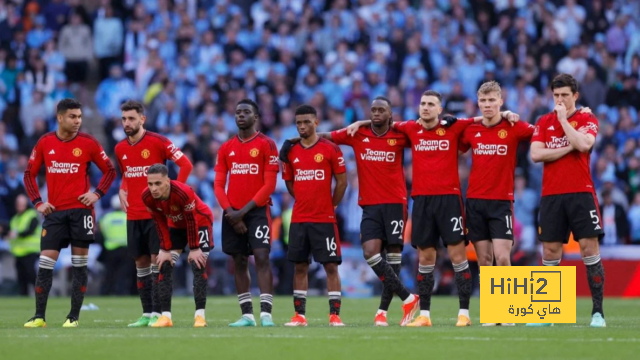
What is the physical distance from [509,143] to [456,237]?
49.5 inches

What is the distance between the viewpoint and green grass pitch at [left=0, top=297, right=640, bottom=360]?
10602 millimetres

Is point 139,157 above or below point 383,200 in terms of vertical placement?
above

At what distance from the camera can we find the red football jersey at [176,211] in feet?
45.6

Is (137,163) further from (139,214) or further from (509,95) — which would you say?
(509,95)

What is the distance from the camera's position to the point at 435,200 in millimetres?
14242

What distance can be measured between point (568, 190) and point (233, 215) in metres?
Answer: 3.93

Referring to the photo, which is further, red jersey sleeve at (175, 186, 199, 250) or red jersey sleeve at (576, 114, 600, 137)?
red jersey sleeve at (175, 186, 199, 250)

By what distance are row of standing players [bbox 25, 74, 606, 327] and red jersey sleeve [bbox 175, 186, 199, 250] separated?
1 centimetres

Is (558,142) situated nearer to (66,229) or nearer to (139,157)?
(139,157)

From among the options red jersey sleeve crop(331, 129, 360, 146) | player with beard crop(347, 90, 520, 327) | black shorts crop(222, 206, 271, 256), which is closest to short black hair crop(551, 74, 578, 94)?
player with beard crop(347, 90, 520, 327)

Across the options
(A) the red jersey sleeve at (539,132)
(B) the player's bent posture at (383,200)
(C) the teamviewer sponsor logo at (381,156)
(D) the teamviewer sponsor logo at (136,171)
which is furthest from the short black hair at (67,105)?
(A) the red jersey sleeve at (539,132)

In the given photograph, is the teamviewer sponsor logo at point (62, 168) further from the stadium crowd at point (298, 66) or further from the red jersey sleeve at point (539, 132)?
the stadium crowd at point (298, 66)

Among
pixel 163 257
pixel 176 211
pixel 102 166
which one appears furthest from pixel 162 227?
pixel 102 166

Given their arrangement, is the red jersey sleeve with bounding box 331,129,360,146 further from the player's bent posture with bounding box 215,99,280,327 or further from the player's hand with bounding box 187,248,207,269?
the player's hand with bounding box 187,248,207,269
